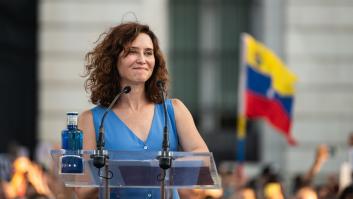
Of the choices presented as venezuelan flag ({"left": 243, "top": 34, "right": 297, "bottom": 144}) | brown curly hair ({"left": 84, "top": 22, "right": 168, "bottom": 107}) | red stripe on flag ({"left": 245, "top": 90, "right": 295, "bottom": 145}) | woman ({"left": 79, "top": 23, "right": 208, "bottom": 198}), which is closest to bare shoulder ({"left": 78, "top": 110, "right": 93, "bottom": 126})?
woman ({"left": 79, "top": 23, "right": 208, "bottom": 198})

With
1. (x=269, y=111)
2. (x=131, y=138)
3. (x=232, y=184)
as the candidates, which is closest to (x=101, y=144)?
(x=131, y=138)

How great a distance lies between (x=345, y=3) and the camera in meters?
21.1

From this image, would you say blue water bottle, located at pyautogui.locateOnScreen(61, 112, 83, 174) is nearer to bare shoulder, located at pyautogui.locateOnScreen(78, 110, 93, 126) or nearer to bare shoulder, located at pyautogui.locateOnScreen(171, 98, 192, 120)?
bare shoulder, located at pyautogui.locateOnScreen(78, 110, 93, 126)

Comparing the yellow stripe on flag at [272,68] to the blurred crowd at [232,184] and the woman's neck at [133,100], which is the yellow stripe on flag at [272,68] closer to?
the blurred crowd at [232,184]

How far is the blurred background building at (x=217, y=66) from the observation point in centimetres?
2062

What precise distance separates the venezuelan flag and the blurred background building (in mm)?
3643

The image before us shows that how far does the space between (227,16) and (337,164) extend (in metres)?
3.37

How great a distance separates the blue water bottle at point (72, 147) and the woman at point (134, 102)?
23cm

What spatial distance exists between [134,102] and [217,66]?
644 inches

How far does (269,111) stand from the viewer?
16.8m

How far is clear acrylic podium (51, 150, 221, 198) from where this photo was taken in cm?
546

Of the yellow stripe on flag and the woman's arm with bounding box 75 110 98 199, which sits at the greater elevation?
the woman's arm with bounding box 75 110 98 199

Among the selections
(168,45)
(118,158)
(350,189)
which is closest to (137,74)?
(118,158)

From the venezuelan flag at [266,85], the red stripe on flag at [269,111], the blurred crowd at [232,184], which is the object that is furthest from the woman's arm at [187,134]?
the venezuelan flag at [266,85]
